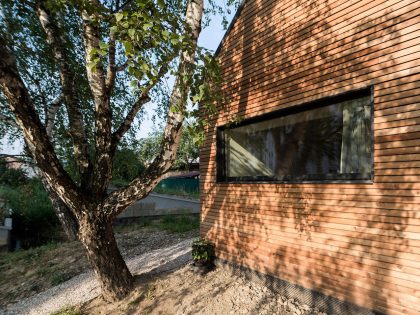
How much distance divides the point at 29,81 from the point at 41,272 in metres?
4.76

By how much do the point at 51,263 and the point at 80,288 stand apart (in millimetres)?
2395

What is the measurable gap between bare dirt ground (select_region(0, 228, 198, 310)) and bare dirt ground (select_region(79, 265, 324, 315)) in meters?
2.37

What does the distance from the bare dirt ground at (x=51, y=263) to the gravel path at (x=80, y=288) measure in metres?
0.44

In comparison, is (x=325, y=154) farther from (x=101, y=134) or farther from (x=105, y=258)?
(x=105, y=258)

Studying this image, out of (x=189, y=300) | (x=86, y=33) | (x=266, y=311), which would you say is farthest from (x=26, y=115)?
(x=266, y=311)

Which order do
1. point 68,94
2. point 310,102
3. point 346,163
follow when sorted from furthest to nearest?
point 68,94, point 310,102, point 346,163

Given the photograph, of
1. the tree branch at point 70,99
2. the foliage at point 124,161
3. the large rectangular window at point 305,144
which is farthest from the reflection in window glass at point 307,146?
the foliage at point 124,161

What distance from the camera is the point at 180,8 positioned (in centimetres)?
746

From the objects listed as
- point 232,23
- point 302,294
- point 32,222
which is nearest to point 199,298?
point 302,294

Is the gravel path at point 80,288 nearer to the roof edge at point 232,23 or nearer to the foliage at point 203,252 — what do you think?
the foliage at point 203,252

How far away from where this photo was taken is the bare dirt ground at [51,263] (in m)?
6.98

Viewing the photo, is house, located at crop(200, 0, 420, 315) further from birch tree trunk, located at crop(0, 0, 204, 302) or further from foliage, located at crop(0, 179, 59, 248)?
foliage, located at crop(0, 179, 59, 248)

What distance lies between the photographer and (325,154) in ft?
14.6

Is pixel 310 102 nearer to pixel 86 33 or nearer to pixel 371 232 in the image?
pixel 371 232
